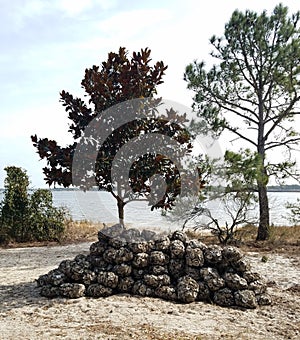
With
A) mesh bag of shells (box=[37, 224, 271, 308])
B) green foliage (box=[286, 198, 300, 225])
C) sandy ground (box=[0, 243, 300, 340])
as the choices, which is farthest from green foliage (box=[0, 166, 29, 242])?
green foliage (box=[286, 198, 300, 225])

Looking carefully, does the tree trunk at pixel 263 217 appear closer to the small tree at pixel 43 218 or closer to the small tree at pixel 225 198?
the small tree at pixel 225 198

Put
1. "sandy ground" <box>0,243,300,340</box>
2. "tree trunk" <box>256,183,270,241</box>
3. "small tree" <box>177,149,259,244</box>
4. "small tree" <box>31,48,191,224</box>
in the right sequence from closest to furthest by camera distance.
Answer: "sandy ground" <box>0,243,300,340</box> → "small tree" <box>31,48,191,224</box> → "small tree" <box>177,149,259,244</box> → "tree trunk" <box>256,183,270,241</box>

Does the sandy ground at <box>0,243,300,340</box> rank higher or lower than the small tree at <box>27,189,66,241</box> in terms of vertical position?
lower

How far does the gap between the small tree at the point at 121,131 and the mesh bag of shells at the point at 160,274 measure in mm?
1098

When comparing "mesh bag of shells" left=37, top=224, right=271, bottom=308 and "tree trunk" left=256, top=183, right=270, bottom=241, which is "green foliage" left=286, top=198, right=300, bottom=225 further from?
"mesh bag of shells" left=37, top=224, right=271, bottom=308

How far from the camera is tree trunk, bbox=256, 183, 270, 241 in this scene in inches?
478

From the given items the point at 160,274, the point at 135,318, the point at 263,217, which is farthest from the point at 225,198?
the point at 135,318

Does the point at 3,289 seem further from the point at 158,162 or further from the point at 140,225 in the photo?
the point at 140,225

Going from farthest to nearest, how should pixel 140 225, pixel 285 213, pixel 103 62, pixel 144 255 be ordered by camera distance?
pixel 140 225 → pixel 285 213 → pixel 103 62 → pixel 144 255

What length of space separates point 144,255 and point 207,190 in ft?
18.7

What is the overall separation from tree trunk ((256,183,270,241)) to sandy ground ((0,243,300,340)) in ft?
18.7

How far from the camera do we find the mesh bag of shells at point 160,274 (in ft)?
18.7

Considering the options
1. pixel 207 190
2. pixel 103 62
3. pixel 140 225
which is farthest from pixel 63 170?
pixel 140 225

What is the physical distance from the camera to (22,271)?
7.61 m
